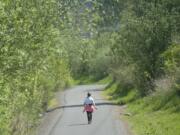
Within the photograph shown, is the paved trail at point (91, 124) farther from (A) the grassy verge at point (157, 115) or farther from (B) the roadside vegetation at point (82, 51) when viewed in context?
(B) the roadside vegetation at point (82, 51)

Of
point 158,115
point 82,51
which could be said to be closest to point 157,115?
point 158,115

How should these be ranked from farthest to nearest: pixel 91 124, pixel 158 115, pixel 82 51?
pixel 91 124
pixel 158 115
pixel 82 51

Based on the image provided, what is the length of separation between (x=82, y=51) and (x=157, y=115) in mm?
5721

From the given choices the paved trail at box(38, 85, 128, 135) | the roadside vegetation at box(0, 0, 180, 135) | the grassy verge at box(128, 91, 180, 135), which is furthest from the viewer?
the paved trail at box(38, 85, 128, 135)

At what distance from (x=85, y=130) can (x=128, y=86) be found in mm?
25513

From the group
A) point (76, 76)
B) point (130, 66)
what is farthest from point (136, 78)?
point (76, 76)

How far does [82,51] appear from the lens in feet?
87.7

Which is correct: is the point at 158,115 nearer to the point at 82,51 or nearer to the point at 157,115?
the point at 157,115

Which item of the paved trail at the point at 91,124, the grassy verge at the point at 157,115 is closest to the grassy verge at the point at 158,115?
the grassy verge at the point at 157,115

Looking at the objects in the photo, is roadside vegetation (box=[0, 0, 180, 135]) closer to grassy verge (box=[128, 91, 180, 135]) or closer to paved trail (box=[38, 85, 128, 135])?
grassy verge (box=[128, 91, 180, 135])

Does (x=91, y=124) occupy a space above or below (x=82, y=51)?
below

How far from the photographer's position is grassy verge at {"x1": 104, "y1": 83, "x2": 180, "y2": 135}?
24.9 meters

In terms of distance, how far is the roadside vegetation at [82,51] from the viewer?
19.2 metres

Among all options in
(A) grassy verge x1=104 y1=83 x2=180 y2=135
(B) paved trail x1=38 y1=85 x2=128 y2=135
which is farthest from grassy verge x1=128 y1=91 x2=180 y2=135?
(B) paved trail x1=38 y1=85 x2=128 y2=135
